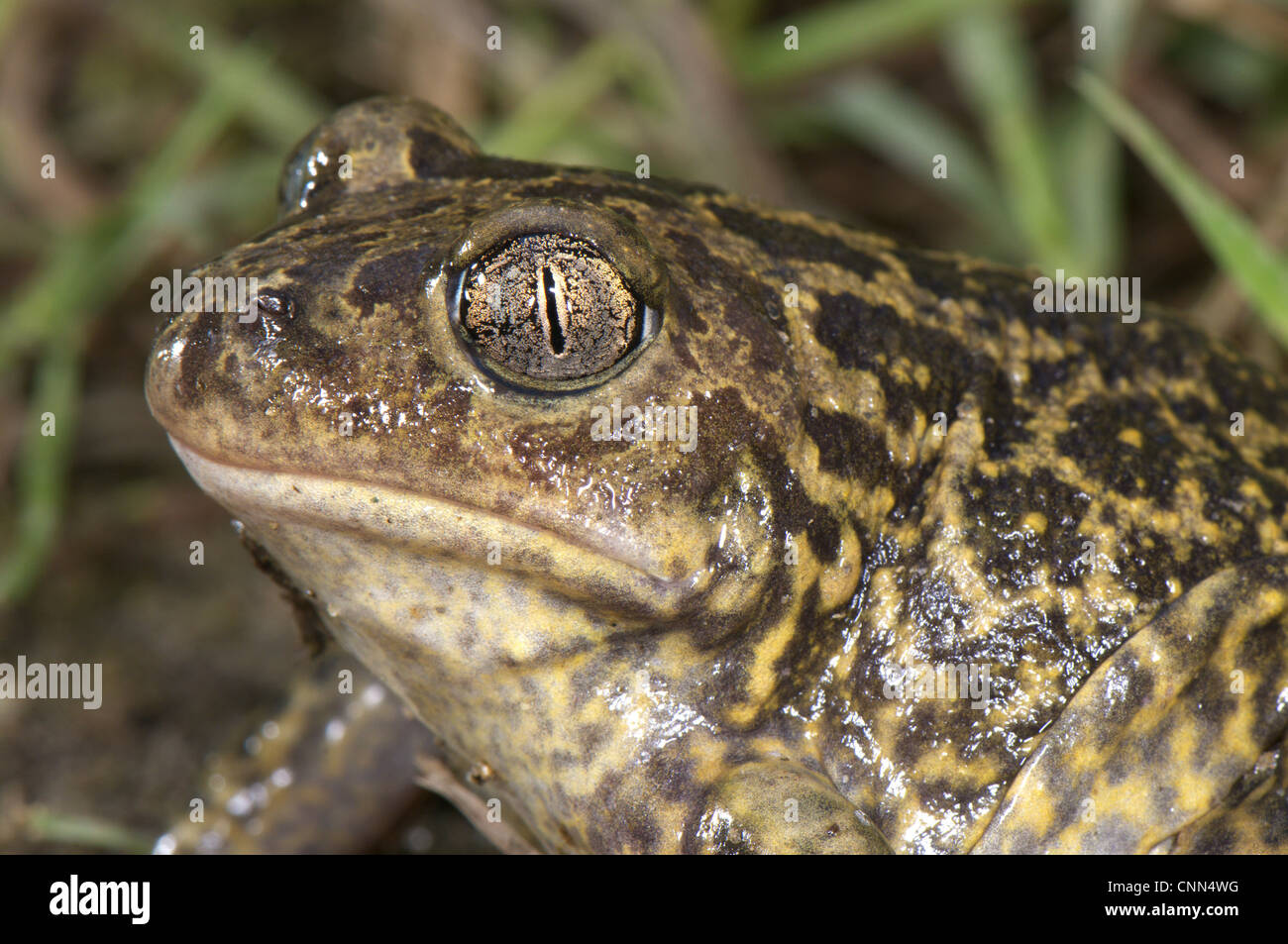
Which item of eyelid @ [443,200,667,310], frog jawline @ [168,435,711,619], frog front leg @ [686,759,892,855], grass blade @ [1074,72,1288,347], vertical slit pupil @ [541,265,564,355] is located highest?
grass blade @ [1074,72,1288,347]

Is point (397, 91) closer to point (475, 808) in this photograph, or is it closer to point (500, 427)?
point (475, 808)

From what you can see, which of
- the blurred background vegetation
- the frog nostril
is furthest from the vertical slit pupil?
the blurred background vegetation

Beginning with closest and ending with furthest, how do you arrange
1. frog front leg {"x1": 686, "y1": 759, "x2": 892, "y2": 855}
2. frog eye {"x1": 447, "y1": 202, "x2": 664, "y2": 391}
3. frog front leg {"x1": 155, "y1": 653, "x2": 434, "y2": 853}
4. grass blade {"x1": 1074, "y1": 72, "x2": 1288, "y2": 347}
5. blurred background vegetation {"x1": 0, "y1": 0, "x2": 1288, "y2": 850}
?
frog eye {"x1": 447, "y1": 202, "x2": 664, "y2": 391}, frog front leg {"x1": 686, "y1": 759, "x2": 892, "y2": 855}, grass blade {"x1": 1074, "y1": 72, "x2": 1288, "y2": 347}, frog front leg {"x1": 155, "y1": 653, "x2": 434, "y2": 853}, blurred background vegetation {"x1": 0, "y1": 0, "x2": 1288, "y2": 850}

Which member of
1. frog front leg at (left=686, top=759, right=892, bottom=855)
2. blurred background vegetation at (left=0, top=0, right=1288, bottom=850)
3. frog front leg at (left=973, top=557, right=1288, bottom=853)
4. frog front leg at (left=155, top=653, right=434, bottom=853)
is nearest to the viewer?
frog front leg at (left=686, top=759, right=892, bottom=855)

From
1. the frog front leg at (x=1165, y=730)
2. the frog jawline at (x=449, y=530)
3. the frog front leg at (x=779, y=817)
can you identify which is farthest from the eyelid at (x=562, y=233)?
the frog front leg at (x=1165, y=730)

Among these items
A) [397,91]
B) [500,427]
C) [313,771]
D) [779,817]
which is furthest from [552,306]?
[397,91]

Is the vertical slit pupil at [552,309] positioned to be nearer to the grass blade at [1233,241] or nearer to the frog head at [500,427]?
the frog head at [500,427]

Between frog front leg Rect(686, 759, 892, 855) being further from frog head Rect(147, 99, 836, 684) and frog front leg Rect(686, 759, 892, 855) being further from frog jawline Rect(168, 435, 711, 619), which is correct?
frog jawline Rect(168, 435, 711, 619)
